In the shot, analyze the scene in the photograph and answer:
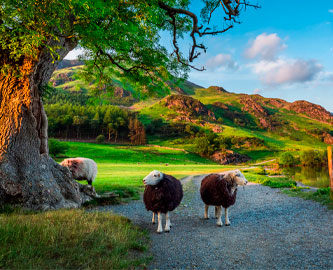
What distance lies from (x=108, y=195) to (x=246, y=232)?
890cm

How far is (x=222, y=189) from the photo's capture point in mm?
8992

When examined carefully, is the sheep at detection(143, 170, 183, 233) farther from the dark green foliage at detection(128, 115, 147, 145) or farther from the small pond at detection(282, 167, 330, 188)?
the dark green foliage at detection(128, 115, 147, 145)

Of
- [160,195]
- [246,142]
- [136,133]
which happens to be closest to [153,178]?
[160,195]

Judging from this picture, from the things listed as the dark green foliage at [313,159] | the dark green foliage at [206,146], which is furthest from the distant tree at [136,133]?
the dark green foliage at [313,159]

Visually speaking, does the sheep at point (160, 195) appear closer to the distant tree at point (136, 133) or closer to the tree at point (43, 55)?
the tree at point (43, 55)

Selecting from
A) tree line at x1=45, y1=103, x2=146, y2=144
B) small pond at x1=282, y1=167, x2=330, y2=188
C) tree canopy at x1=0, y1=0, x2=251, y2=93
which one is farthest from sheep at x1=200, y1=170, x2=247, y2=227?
tree line at x1=45, y1=103, x2=146, y2=144

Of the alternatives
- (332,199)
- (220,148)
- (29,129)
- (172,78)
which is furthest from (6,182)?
(220,148)

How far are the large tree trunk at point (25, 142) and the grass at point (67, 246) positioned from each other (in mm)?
3707

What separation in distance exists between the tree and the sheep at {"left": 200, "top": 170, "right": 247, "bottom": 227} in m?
6.34

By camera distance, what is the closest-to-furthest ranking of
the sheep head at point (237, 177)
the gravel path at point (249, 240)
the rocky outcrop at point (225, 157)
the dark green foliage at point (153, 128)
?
the gravel path at point (249, 240), the sheep head at point (237, 177), the rocky outcrop at point (225, 157), the dark green foliage at point (153, 128)

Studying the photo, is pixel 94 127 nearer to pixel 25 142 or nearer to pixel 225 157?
pixel 225 157

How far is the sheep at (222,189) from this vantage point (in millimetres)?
8927

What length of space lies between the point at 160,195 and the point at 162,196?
80 millimetres

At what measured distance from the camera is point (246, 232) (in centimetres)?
786
